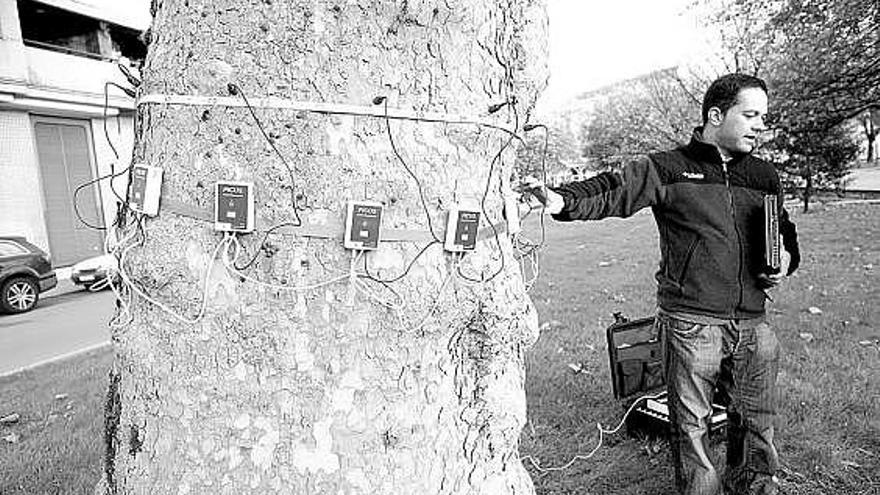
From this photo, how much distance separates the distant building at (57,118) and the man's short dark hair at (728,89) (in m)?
15.8

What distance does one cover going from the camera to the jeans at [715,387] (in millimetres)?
3070

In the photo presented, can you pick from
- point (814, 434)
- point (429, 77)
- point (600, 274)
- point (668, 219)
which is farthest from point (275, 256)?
point (600, 274)

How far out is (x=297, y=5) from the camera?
1.56 meters

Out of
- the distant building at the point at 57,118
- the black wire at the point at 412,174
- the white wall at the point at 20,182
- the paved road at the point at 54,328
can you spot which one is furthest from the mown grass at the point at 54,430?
the white wall at the point at 20,182

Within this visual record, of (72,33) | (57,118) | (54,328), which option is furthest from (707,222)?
(72,33)

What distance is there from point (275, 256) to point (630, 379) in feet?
10.5

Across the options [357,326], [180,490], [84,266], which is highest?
[357,326]

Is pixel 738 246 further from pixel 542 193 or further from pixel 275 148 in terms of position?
pixel 275 148

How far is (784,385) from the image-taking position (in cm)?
480

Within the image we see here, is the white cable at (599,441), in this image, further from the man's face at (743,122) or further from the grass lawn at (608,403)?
the man's face at (743,122)

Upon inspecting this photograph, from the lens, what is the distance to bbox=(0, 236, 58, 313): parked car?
12039 millimetres

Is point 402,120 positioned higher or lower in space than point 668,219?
higher

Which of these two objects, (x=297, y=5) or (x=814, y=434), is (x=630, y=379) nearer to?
(x=814, y=434)

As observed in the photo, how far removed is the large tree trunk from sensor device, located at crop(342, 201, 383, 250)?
3 cm
